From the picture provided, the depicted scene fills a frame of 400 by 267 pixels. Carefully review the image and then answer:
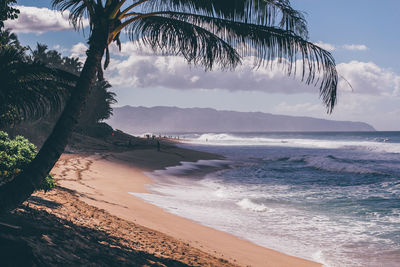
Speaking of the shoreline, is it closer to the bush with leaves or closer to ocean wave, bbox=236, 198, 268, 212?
the bush with leaves

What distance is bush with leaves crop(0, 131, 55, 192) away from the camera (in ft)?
22.8

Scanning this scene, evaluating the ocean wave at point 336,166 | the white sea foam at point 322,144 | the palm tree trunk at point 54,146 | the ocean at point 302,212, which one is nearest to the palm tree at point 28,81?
the palm tree trunk at point 54,146

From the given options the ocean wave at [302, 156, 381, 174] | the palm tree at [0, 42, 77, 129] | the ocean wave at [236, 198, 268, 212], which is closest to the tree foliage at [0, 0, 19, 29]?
the palm tree at [0, 42, 77, 129]

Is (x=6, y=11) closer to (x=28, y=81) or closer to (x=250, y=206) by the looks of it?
(x=28, y=81)

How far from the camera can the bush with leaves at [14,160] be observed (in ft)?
22.8

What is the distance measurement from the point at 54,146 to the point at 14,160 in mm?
2974

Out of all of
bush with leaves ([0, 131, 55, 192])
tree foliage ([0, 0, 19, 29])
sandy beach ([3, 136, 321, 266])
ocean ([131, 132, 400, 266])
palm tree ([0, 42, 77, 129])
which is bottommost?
ocean ([131, 132, 400, 266])

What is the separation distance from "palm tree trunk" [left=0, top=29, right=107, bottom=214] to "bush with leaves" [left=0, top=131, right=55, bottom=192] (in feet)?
7.98

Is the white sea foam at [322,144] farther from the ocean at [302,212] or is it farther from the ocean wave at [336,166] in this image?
the ocean at [302,212]

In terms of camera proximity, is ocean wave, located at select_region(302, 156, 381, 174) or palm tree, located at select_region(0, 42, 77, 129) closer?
palm tree, located at select_region(0, 42, 77, 129)

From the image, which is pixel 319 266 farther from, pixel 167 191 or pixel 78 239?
pixel 167 191

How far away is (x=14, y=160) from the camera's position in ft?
23.1

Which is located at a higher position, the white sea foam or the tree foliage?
the tree foliage

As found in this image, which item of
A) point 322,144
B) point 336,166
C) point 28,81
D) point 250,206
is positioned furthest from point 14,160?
point 322,144
